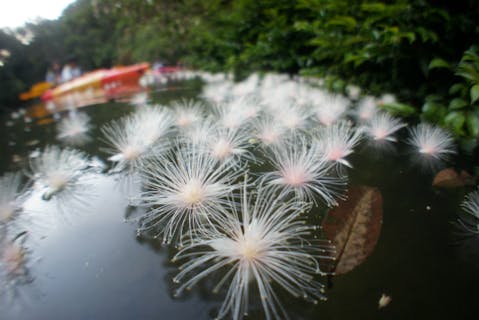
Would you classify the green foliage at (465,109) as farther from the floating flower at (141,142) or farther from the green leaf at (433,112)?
the floating flower at (141,142)

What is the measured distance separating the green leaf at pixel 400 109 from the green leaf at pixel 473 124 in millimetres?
250

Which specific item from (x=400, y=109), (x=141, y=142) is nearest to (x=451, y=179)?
(x=400, y=109)

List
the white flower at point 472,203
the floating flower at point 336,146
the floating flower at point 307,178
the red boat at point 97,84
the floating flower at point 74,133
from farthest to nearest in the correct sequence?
the red boat at point 97,84 < the floating flower at point 74,133 < the floating flower at point 336,146 < the floating flower at point 307,178 < the white flower at point 472,203

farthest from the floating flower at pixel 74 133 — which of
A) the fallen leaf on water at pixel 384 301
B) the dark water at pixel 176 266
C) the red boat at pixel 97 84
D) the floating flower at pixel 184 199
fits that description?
the red boat at pixel 97 84

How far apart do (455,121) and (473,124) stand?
0.19ft

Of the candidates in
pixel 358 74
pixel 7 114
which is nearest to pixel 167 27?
pixel 7 114

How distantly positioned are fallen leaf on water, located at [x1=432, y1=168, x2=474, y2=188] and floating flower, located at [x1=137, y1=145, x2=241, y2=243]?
0.61 meters

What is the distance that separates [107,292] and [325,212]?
1.74ft

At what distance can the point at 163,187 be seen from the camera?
2.56 ft

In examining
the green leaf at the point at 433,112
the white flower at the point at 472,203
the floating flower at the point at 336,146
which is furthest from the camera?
the green leaf at the point at 433,112

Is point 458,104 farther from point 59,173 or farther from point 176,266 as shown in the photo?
point 59,173

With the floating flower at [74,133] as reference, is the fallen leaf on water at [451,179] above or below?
below

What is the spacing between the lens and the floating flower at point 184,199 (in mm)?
694

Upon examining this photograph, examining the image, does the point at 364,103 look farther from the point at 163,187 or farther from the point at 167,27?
the point at 167,27
